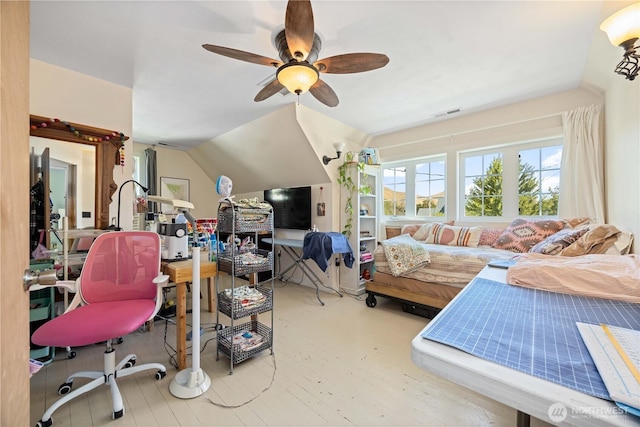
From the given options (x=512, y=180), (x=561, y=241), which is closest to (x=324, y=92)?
(x=561, y=241)

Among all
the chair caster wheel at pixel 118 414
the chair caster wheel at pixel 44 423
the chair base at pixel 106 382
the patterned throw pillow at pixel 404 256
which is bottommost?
the chair caster wheel at pixel 118 414

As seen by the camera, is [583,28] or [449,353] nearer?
[449,353]

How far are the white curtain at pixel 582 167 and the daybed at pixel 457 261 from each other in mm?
186

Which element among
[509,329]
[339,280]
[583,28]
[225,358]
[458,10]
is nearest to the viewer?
[509,329]

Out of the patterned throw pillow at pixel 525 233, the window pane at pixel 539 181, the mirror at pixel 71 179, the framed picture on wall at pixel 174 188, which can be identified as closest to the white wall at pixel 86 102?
the mirror at pixel 71 179

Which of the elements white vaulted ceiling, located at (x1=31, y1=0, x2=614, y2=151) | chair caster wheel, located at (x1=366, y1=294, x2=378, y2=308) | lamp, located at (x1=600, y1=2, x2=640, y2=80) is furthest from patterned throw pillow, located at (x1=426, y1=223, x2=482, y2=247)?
lamp, located at (x1=600, y1=2, x2=640, y2=80)

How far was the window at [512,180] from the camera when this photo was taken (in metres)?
2.87

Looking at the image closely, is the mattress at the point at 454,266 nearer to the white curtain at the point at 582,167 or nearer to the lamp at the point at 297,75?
the white curtain at the point at 582,167

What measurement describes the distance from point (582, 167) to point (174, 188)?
237 inches

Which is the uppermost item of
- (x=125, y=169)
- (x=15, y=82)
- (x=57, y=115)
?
(x=57, y=115)

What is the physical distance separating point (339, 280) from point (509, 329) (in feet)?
9.81

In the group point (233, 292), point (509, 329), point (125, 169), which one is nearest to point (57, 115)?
point (125, 169)

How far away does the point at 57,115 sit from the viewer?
2.17 meters

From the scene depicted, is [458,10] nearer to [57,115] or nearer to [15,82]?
[15,82]
